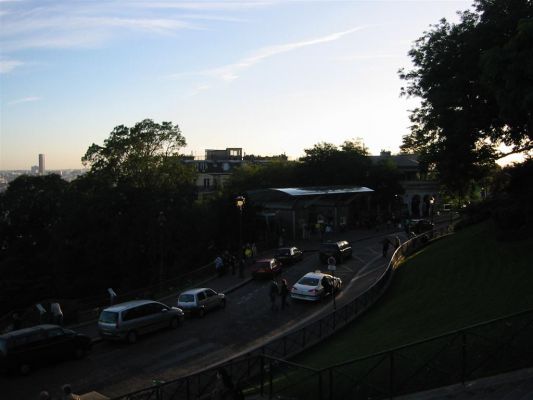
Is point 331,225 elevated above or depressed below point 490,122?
below

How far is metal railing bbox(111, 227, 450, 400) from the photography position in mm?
13125

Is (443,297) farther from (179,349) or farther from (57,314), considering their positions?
(57,314)

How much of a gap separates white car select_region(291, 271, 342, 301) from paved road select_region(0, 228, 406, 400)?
0.49m

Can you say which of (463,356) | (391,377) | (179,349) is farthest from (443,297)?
(391,377)

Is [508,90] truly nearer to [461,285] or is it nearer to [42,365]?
[461,285]

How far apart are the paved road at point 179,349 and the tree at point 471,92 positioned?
10097mm

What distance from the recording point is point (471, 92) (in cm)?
3139

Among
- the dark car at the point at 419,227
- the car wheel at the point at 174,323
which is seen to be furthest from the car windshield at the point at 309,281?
the dark car at the point at 419,227

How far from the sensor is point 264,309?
2812cm

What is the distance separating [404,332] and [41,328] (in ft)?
44.6

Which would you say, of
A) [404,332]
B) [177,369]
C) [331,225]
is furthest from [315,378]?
[331,225]

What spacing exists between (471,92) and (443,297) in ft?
46.7

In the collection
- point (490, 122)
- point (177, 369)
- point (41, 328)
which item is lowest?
point (177, 369)

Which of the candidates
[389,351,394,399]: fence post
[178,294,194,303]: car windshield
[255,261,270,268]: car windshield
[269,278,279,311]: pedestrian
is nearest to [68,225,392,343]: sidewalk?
[255,261,270,268]: car windshield
